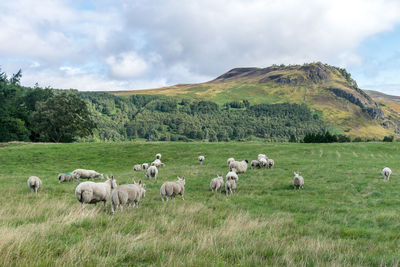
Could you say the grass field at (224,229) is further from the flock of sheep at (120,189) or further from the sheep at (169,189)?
the sheep at (169,189)

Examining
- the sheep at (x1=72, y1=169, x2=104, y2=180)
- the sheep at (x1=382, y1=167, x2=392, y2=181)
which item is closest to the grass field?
the sheep at (x1=382, y1=167, x2=392, y2=181)

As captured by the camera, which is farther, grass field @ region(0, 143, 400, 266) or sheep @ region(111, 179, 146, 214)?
sheep @ region(111, 179, 146, 214)

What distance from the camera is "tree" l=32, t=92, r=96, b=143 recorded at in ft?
210

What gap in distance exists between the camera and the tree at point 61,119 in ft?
210

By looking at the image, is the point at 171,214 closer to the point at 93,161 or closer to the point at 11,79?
the point at 93,161

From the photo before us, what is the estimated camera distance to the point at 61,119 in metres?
64.8

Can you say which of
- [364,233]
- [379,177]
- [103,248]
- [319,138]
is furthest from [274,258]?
[319,138]

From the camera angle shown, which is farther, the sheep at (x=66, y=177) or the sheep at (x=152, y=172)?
the sheep at (x=152, y=172)

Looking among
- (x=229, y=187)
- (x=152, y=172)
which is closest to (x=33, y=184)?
(x=152, y=172)

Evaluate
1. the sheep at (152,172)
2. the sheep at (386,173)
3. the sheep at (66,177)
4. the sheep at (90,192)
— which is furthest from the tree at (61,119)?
the sheep at (386,173)

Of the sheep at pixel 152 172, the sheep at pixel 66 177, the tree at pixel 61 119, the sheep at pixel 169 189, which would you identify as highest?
the tree at pixel 61 119

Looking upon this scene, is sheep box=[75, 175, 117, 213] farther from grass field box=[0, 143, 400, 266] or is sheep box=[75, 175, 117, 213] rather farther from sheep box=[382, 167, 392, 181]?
sheep box=[382, 167, 392, 181]

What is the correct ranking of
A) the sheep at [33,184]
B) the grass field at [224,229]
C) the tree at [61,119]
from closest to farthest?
the grass field at [224,229] < the sheep at [33,184] < the tree at [61,119]

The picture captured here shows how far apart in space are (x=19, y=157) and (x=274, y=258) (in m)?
45.9
